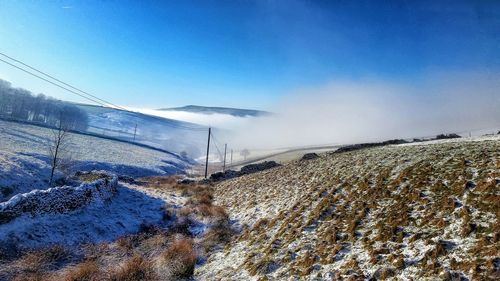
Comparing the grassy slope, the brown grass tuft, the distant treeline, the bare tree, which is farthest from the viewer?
the distant treeline

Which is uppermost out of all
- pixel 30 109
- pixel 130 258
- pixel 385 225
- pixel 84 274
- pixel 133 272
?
pixel 30 109

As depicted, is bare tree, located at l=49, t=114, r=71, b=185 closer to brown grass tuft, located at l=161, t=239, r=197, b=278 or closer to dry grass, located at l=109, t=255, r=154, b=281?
brown grass tuft, located at l=161, t=239, r=197, b=278

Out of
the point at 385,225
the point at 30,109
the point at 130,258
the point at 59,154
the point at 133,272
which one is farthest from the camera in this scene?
the point at 30,109

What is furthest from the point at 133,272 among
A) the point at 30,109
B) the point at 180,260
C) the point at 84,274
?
the point at 30,109

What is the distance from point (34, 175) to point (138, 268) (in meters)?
26.1

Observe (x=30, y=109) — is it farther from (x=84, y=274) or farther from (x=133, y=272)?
(x=133, y=272)

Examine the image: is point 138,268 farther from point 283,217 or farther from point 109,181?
point 109,181

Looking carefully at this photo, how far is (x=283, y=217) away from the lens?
1820 centimetres

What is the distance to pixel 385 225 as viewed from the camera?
12.7m

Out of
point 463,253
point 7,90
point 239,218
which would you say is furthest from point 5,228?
point 7,90

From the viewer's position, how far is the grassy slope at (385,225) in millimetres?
9734

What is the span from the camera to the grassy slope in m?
9.73

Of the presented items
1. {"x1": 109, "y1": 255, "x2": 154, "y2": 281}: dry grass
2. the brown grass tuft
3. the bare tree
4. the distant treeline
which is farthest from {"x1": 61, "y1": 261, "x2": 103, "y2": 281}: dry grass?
the distant treeline

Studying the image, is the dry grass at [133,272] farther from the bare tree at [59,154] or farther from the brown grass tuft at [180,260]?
the bare tree at [59,154]
